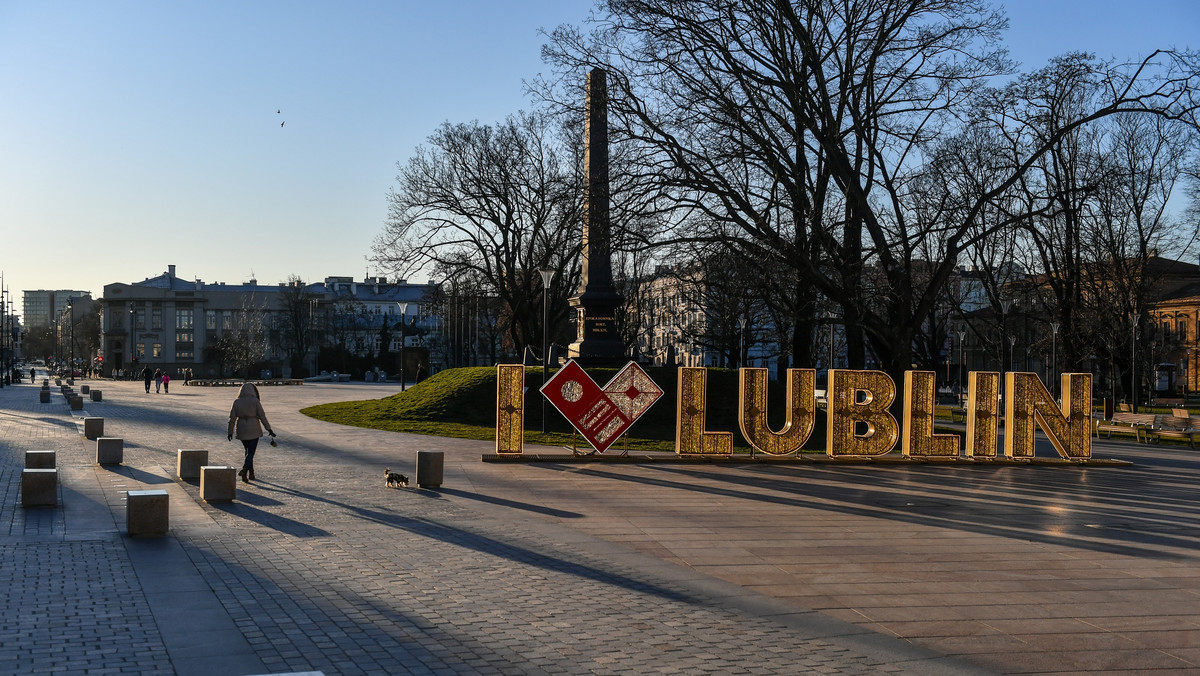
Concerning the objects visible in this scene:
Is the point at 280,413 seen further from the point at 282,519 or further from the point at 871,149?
the point at 282,519

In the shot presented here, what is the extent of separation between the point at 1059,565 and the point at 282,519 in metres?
8.76

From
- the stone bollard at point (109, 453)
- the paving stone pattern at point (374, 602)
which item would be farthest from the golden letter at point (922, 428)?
the stone bollard at point (109, 453)

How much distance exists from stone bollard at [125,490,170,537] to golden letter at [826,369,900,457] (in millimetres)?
13041

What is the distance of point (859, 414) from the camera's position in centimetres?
2070

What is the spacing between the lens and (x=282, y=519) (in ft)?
41.4

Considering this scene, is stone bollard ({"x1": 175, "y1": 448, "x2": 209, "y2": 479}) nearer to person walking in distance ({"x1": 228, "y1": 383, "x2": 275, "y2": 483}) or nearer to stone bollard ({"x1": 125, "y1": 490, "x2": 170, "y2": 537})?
person walking in distance ({"x1": 228, "y1": 383, "x2": 275, "y2": 483})

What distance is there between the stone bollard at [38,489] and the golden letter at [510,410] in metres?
8.27

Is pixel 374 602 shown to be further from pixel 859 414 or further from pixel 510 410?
pixel 859 414

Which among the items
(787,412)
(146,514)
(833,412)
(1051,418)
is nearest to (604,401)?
(787,412)

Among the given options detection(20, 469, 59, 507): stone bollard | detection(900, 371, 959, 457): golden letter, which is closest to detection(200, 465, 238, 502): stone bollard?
detection(20, 469, 59, 507): stone bollard

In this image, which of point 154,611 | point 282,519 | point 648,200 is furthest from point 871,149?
point 154,611

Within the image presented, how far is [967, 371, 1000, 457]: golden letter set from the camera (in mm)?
21453

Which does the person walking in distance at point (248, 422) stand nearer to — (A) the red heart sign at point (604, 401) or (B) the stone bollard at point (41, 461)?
(B) the stone bollard at point (41, 461)

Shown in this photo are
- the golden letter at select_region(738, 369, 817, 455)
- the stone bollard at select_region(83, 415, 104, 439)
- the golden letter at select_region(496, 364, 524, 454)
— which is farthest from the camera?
the stone bollard at select_region(83, 415, 104, 439)
